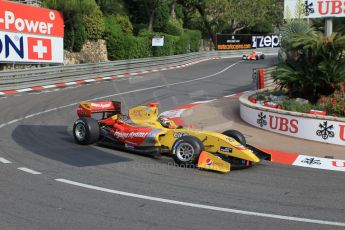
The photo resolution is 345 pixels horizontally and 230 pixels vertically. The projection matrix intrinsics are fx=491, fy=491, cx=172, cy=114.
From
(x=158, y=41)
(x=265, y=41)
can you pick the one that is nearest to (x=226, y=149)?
(x=158, y=41)

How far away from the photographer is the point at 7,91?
70.1 feet

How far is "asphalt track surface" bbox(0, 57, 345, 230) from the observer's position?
6.37m

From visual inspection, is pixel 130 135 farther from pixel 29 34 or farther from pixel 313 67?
pixel 29 34

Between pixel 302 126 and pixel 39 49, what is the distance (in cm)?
1812

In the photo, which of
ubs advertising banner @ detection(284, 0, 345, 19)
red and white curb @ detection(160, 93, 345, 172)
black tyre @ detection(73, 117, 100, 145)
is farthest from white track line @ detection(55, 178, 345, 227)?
ubs advertising banner @ detection(284, 0, 345, 19)

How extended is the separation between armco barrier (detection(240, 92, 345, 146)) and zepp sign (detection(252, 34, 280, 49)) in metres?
48.5

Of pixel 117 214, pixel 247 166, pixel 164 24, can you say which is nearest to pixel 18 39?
pixel 247 166

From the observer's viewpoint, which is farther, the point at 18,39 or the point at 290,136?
the point at 18,39

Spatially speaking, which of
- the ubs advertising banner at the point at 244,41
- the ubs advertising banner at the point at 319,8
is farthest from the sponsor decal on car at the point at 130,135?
the ubs advertising banner at the point at 244,41

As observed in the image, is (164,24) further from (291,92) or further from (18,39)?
(291,92)

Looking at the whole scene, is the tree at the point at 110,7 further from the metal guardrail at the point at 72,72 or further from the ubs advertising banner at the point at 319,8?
the ubs advertising banner at the point at 319,8

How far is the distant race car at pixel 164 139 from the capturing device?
30.2ft

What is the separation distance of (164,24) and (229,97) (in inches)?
1165

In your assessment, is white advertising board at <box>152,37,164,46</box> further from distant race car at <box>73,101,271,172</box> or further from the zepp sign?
distant race car at <box>73,101,271,172</box>
